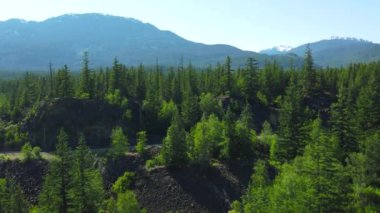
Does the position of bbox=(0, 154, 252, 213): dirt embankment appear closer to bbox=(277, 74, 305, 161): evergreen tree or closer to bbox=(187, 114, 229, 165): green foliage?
bbox=(187, 114, 229, 165): green foliage

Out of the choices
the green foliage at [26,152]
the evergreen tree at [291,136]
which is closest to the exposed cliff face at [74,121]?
the green foliage at [26,152]

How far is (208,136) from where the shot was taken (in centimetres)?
8269

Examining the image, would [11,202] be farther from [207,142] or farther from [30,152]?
[30,152]

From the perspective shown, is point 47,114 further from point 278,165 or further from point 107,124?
point 278,165

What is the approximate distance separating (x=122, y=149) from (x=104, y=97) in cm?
3113

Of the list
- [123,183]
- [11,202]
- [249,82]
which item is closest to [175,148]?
[123,183]

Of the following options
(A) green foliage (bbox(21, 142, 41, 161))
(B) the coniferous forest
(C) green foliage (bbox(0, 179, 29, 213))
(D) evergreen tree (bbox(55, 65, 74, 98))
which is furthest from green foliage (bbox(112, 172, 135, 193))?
(D) evergreen tree (bbox(55, 65, 74, 98))

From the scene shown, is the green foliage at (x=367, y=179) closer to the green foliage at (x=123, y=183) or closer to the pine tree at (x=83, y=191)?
the pine tree at (x=83, y=191)

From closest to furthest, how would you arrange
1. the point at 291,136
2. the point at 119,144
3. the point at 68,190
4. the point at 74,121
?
the point at 68,190, the point at 291,136, the point at 119,144, the point at 74,121

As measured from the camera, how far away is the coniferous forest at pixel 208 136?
46344 millimetres

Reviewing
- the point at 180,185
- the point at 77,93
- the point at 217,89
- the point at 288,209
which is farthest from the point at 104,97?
the point at 288,209

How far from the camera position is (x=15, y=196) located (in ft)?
175

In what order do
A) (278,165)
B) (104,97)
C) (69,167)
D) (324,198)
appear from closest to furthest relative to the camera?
(324,198)
(69,167)
(278,165)
(104,97)

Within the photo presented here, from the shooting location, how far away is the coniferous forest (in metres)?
46.3
